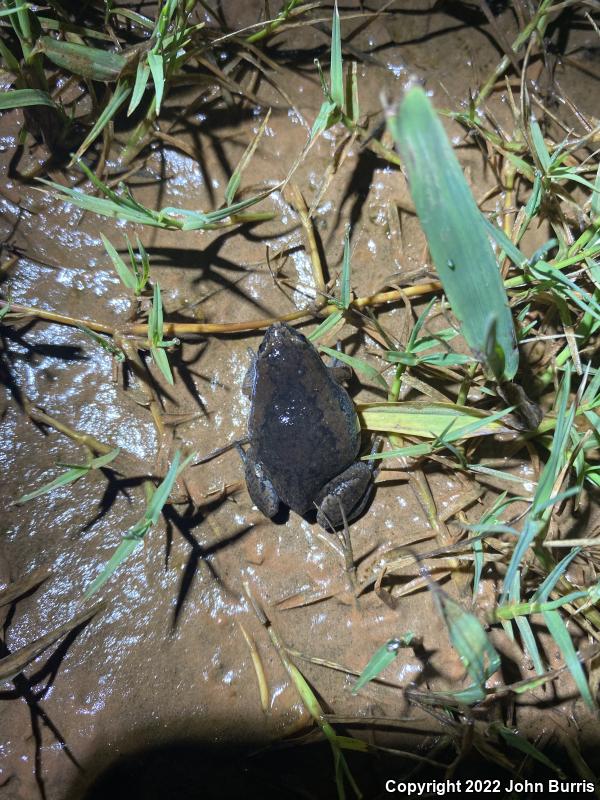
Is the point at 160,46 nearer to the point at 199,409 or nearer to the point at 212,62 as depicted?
the point at 212,62

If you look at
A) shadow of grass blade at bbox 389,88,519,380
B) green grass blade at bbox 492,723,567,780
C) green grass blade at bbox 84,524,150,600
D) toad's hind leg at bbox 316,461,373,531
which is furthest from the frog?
green grass blade at bbox 492,723,567,780

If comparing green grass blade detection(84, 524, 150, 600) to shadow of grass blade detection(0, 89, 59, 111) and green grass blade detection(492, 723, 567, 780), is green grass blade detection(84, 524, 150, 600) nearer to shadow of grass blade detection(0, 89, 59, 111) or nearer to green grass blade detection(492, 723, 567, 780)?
green grass blade detection(492, 723, 567, 780)

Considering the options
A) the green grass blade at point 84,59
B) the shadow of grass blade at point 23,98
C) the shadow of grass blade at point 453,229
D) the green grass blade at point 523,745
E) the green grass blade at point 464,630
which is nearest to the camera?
the shadow of grass blade at point 453,229

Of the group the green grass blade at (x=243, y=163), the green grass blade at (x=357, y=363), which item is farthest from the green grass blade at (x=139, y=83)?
the green grass blade at (x=357, y=363)

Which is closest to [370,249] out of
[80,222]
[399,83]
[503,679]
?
[399,83]

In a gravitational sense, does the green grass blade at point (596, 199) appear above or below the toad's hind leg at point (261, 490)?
above

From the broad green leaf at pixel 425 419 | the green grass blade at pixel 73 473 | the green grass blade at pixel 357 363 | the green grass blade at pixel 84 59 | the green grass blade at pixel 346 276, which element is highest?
the green grass blade at pixel 84 59

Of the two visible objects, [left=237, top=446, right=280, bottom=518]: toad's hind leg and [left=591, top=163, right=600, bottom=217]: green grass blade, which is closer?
[left=591, top=163, right=600, bottom=217]: green grass blade

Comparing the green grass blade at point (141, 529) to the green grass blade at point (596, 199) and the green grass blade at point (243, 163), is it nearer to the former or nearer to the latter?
the green grass blade at point (243, 163)
